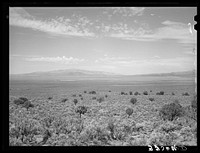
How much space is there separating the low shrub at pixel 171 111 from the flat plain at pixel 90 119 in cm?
9

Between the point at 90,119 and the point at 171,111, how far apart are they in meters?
1.56

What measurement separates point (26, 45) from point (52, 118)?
1436 mm

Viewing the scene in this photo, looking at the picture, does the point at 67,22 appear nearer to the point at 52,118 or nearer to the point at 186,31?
the point at 52,118

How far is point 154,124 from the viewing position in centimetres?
337

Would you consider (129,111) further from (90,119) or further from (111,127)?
(90,119)

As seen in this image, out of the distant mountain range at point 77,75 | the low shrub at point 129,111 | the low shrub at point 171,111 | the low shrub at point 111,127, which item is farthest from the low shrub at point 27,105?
the low shrub at point 171,111

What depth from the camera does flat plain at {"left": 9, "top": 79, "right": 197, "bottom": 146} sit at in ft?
9.88

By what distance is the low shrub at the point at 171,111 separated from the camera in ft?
11.4

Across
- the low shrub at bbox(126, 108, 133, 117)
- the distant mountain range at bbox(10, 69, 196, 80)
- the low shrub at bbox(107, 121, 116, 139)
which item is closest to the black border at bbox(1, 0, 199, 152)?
the low shrub at bbox(107, 121, 116, 139)

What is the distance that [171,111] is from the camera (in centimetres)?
353

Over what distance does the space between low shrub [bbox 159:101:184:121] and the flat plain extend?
3.6 inches

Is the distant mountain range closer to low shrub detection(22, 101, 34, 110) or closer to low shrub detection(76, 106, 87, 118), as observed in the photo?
low shrub detection(22, 101, 34, 110)
